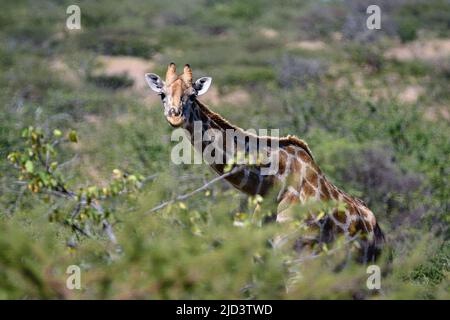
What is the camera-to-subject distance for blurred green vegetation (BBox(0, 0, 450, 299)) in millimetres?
4035

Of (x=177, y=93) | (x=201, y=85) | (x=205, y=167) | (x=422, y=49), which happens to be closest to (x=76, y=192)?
(x=177, y=93)

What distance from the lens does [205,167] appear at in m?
8.70

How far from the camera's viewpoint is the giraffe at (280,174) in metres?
5.86

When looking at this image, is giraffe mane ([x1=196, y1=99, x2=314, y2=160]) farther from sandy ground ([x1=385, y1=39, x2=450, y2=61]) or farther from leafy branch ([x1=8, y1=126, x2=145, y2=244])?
sandy ground ([x1=385, y1=39, x2=450, y2=61])

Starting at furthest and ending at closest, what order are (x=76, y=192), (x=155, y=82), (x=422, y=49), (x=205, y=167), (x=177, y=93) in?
(x=422, y=49) → (x=205, y=167) → (x=155, y=82) → (x=177, y=93) → (x=76, y=192)

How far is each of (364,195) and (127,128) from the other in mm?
3109

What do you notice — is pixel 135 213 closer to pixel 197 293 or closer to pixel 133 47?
pixel 197 293

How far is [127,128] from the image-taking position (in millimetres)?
11398

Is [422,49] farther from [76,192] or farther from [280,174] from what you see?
[76,192]

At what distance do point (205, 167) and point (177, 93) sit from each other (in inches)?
116

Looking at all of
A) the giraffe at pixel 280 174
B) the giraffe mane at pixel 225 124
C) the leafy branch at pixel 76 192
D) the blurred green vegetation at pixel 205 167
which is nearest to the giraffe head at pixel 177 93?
the giraffe at pixel 280 174

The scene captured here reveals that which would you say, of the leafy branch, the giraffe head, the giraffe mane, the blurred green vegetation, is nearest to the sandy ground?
the blurred green vegetation

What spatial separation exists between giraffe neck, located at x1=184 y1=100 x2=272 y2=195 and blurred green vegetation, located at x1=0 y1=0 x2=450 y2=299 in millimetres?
89

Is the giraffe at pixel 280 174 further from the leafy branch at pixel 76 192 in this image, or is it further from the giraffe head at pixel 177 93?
the leafy branch at pixel 76 192
